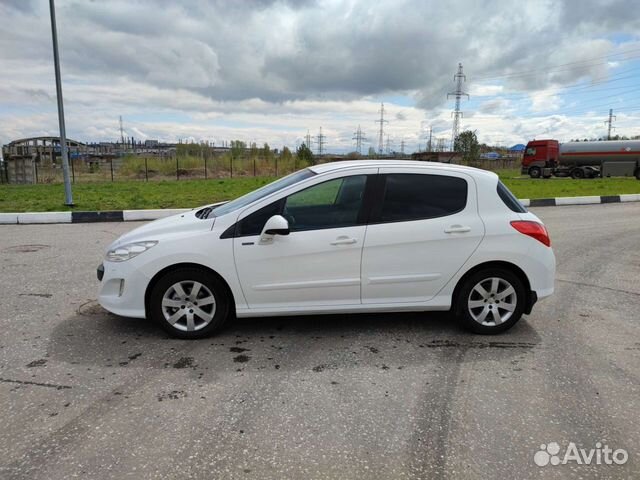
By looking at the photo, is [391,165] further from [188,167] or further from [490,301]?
[188,167]

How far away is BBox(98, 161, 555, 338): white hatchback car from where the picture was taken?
160 inches

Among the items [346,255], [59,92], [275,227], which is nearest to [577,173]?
[59,92]

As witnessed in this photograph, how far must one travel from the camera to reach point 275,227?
→ 3.93 m

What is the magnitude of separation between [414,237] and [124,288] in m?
2.53

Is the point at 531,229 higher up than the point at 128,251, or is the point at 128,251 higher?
the point at 531,229

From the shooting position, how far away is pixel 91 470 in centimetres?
248

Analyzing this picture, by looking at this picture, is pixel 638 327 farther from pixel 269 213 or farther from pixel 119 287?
pixel 119 287

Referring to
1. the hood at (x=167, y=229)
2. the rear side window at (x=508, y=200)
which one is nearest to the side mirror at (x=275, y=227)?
the hood at (x=167, y=229)

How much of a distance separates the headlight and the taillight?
10.4 feet

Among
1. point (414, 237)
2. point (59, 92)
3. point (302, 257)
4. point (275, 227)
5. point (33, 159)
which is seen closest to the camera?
point (275, 227)

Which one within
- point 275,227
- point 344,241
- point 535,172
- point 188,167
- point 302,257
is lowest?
point 302,257

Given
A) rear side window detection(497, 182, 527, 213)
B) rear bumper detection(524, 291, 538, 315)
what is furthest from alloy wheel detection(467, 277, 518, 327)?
rear side window detection(497, 182, 527, 213)

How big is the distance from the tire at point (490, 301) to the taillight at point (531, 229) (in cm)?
39

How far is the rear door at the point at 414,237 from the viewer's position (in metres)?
4.18
